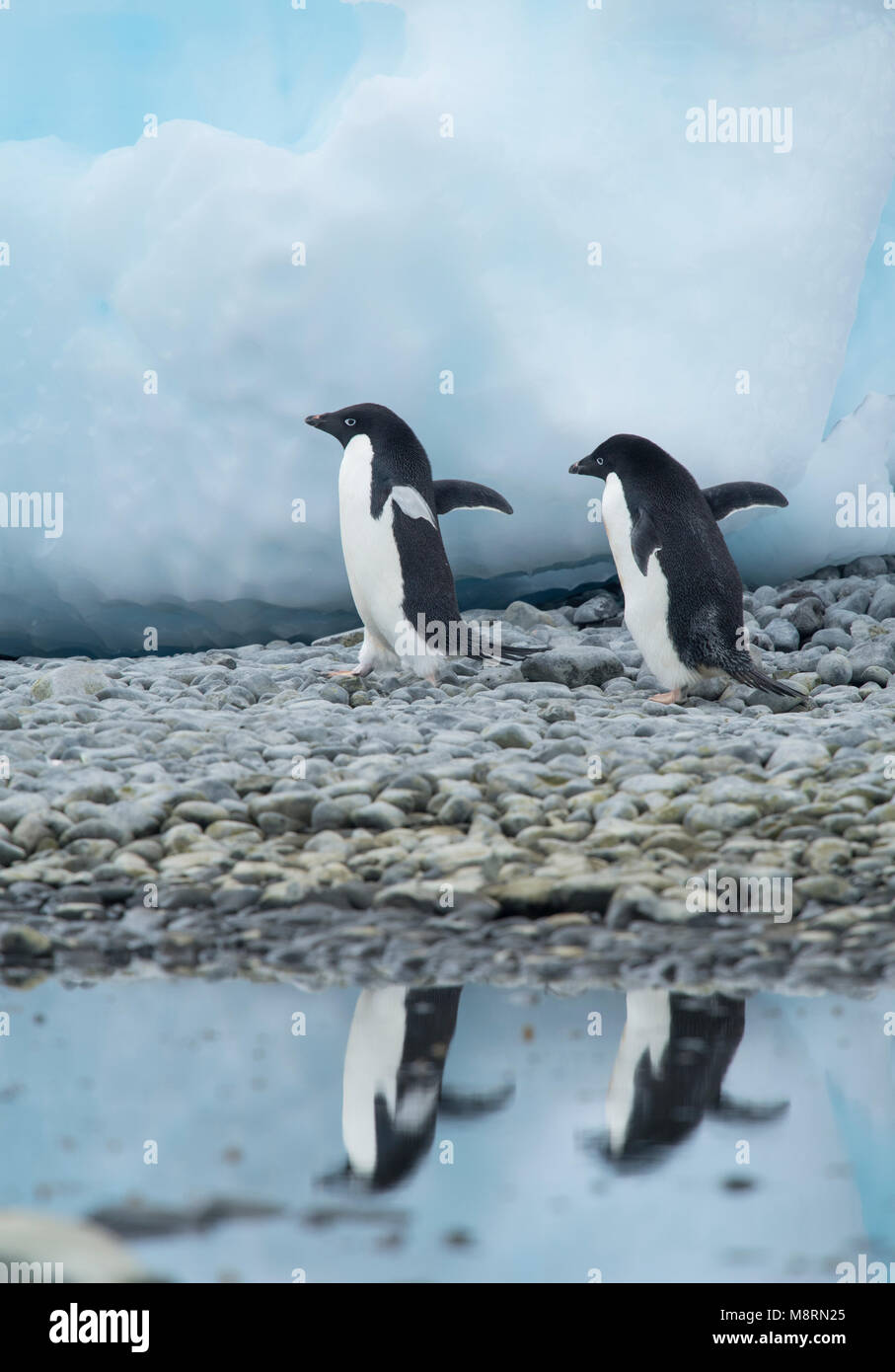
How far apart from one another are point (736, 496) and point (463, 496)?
0.92 metres

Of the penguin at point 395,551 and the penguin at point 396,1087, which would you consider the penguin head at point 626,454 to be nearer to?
the penguin at point 395,551

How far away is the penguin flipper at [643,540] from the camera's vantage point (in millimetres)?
4082

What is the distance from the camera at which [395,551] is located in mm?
4316

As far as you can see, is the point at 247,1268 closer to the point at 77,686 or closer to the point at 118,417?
the point at 77,686

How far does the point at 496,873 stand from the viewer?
241cm

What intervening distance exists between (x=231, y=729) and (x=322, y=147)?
118 inches

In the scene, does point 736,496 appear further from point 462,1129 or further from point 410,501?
point 462,1129

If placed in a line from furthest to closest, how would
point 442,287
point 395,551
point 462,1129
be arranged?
point 442,287 → point 395,551 → point 462,1129

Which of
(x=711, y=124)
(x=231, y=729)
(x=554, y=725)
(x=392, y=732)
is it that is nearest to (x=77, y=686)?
(x=231, y=729)

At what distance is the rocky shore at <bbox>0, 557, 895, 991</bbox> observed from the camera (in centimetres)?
215

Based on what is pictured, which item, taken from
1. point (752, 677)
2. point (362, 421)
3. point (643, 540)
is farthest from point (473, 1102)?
point (362, 421)

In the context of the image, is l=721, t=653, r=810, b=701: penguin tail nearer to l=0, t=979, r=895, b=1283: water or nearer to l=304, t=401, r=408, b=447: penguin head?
l=304, t=401, r=408, b=447: penguin head

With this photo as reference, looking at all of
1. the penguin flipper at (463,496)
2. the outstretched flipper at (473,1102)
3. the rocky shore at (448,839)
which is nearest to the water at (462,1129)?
the outstretched flipper at (473,1102)

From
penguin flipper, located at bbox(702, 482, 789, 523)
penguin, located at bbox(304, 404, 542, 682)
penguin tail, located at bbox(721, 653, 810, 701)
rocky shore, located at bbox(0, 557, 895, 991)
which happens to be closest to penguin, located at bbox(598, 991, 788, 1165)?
rocky shore, located at bbox(0, 557, 895, 991)
